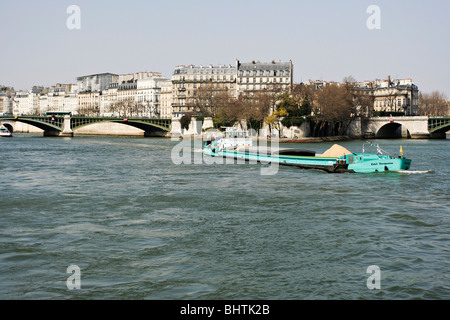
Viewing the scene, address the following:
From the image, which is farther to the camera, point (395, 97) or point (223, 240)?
point (395, 97)

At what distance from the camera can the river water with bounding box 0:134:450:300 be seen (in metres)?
9.61

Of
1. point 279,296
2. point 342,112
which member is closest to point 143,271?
point 279,296

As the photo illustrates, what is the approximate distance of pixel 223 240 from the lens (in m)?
12.9

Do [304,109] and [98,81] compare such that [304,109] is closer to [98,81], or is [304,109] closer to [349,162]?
[349,162]

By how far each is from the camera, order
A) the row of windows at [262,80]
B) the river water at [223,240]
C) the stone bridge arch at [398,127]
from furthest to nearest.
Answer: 1. the row of windows at [262,80]
2. the stone bridge arch at [398,127]
3. the river water at [223,240]

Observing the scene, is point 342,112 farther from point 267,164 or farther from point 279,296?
point 279,296

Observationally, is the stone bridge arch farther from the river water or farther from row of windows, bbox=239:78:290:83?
the river water

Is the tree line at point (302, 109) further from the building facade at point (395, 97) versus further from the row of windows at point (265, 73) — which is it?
the building facade at point (395, 97)

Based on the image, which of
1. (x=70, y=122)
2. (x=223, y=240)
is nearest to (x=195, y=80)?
(x=70, y=122)

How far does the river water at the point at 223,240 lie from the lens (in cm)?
961

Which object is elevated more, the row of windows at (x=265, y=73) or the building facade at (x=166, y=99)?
the row of windows at (x=265, y=73)

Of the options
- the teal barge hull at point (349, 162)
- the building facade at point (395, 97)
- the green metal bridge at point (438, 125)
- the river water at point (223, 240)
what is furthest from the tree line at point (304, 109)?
the river water at point (223, 240)

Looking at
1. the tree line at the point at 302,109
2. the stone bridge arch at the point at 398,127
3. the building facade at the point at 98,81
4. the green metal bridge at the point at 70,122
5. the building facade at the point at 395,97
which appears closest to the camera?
the tree line at the point at 302,109

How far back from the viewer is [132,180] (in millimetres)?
25359
